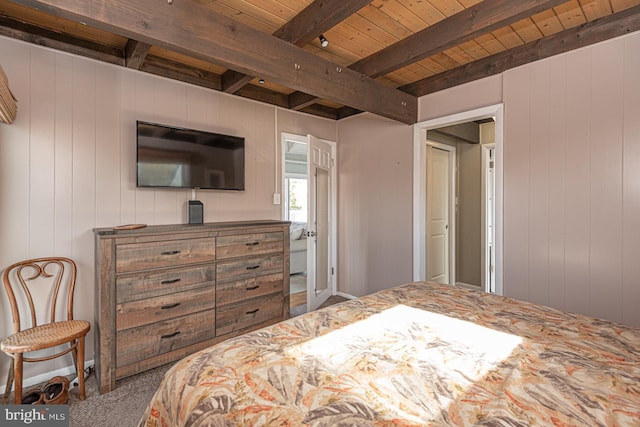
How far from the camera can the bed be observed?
803 mm

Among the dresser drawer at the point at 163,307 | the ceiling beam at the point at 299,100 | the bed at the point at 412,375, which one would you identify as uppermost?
the ceiling beam at the point at 299,100

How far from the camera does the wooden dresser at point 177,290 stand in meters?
2.07

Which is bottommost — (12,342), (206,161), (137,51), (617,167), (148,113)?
(12,342)

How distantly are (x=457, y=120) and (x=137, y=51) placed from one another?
2861 millimetres

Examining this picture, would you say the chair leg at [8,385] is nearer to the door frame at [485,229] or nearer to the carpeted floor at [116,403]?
the carpeted floor at [116,403]

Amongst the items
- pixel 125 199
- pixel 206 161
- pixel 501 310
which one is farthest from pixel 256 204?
pixel 501 310

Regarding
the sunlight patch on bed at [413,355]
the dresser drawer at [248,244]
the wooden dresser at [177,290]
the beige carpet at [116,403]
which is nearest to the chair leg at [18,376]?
the beige carpet at [116,403]

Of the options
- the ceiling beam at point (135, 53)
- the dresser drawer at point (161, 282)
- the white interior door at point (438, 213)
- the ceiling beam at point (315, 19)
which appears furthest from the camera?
the white interior door at point (438, 213)

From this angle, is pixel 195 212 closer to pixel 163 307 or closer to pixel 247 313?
pixel 163 307

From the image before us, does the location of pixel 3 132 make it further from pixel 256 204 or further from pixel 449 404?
pixel 449 404

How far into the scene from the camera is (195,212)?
110 inches

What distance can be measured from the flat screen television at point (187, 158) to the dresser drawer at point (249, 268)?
788 millimetres

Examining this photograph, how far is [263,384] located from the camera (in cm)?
94

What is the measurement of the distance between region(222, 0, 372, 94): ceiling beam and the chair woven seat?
2.49 m
